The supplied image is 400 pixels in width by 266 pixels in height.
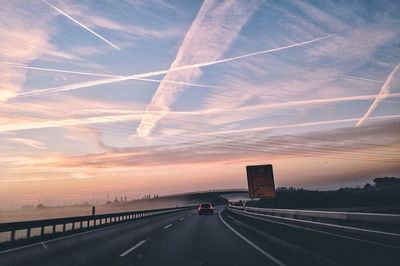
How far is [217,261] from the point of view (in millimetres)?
9453

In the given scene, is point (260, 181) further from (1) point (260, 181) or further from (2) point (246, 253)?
(2) point (246, 253)

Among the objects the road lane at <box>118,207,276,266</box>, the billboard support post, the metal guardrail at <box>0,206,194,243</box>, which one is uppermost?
the billboard support post

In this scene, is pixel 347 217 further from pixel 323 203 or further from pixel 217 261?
pixel 323 203

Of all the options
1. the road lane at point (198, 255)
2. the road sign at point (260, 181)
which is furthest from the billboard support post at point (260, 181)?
the road lane at point (198, 255)

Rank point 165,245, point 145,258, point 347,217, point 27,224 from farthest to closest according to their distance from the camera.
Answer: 1. point 27,224
2. point 165,245
3. point 145,258
4. point 347,217

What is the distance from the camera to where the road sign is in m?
29.0

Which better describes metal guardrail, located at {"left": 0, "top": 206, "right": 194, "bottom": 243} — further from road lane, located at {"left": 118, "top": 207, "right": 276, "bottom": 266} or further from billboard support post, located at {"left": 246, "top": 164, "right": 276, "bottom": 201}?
billboard support post, located at {"left": 246, "top": 164, "right": 276, "bottom": 201}

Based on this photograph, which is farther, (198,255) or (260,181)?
(260,181)

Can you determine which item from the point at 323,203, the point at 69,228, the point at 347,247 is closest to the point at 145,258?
the point at 347,247

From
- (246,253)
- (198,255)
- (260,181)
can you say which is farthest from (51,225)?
(260,181)

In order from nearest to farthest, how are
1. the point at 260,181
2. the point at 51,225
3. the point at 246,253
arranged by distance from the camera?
the point at 246,253 < the point at 51,225 < the point at 260,181

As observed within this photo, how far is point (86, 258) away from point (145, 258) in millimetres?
1798

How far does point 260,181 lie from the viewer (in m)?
29.2

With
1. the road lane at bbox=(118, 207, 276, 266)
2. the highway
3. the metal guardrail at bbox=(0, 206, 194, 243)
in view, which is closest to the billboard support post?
the metal guardrail at bbox=(0, 206, 194, 243)
